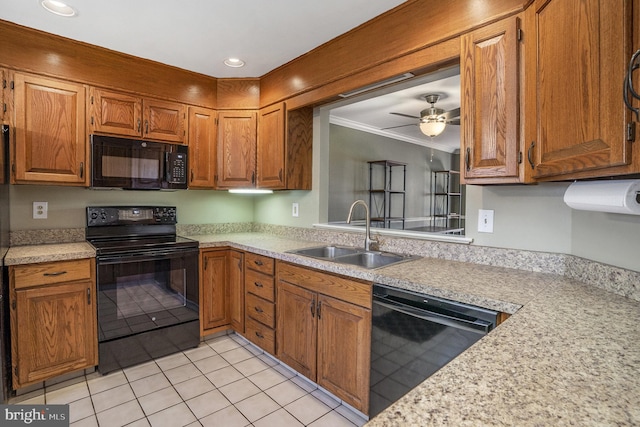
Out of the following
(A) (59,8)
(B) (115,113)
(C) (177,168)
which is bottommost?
(C) (177,168)

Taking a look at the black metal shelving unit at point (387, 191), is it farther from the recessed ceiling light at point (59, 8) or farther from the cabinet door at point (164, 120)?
the recessed ceiling light at point (59, 8)

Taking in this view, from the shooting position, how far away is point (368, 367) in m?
1.72

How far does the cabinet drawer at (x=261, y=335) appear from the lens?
2426 mm

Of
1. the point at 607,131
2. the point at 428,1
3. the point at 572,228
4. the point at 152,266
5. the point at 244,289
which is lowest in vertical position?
the point at 244,289

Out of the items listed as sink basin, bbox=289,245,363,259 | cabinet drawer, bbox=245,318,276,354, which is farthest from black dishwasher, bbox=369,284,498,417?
cabinet drawer, bbox=245,318,276,354

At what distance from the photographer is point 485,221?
1.85 meters

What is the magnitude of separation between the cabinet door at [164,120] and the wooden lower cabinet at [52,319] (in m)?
1.13

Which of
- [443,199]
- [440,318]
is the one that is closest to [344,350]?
[440,318]

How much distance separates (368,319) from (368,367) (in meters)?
0.25

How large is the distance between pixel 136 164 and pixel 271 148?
42.2 inches

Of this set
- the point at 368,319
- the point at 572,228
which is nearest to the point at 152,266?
the point at 368,319

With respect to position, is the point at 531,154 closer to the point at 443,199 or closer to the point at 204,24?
the point at 204,24

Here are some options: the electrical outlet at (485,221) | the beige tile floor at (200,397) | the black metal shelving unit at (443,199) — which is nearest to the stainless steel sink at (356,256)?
the electrical outlet at (485,221)

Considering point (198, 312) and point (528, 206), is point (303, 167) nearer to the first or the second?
point (198, 312)
